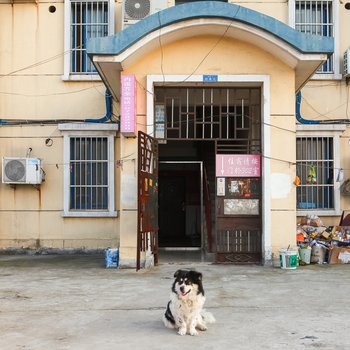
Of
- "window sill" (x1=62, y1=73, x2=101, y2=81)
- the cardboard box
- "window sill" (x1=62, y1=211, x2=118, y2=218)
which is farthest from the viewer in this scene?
"window sill" (x1=62, y1=73, x2=101, y2=81)

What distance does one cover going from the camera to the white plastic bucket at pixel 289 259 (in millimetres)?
9977

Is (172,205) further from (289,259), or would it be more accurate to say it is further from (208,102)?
(289,259)

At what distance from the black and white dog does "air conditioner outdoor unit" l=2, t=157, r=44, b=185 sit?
7925 mm

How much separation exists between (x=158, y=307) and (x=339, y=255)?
17.5ft

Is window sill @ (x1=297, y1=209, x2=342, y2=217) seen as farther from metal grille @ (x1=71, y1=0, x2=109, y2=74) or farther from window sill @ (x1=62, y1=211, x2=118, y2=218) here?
metal grille @ (x1=71, y1=0, x2=109, y2=74)

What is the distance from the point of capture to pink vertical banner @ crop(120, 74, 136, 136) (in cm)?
995

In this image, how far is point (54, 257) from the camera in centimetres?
1242

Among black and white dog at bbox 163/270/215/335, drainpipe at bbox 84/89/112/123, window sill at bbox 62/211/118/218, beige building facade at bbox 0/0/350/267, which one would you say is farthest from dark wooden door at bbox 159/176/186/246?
black and white dog at bbox 163/270/215/335

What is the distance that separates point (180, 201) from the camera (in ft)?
58.0

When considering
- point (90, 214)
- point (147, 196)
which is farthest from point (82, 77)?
point (147, 196)

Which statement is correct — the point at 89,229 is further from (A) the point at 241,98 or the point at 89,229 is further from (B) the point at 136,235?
A: (A) the point at 241,98

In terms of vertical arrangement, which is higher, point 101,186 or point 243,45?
point 243,45

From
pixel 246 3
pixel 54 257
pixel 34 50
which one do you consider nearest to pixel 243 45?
pixel 246 3

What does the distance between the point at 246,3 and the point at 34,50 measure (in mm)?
5475
